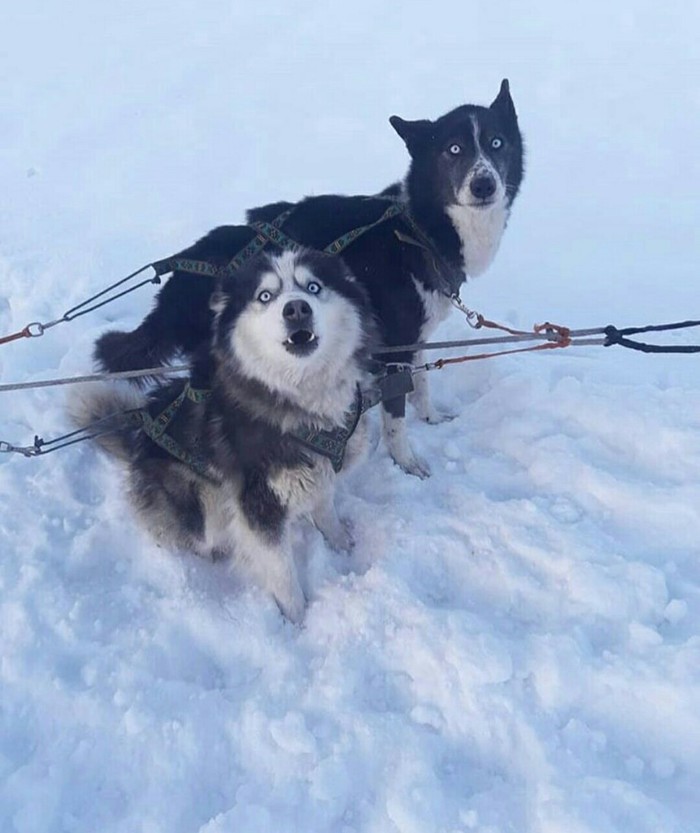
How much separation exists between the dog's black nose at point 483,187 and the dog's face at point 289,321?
0.91 metres

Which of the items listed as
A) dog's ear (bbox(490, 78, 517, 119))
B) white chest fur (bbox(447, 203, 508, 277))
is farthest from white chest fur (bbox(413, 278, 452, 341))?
dog's ear (bbox(490, 78, 517, 119))

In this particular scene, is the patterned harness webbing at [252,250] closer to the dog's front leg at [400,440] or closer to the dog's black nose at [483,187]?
the dog's black nose at [483,187]

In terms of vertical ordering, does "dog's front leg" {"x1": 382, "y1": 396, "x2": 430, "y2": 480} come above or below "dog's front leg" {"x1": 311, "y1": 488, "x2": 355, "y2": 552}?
above

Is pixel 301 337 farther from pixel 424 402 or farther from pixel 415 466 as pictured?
pixel 424 402

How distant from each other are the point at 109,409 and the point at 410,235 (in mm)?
1682

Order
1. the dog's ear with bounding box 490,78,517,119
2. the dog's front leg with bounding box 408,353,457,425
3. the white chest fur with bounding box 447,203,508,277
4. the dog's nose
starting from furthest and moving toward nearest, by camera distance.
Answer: the dog's front leg with bounding box 408,353,457,425
the dog's ear with bounding box 490,78,517,119
the white chest fur with bounding box 447,203,508,277
the dog's nose

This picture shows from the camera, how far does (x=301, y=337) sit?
2311 millimetres

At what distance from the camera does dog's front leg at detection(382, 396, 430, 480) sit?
11.2 ft

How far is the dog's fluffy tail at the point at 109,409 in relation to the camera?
2979 millimetres

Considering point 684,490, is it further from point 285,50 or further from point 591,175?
point 285,50

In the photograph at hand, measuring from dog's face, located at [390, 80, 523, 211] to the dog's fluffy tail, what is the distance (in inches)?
69.1

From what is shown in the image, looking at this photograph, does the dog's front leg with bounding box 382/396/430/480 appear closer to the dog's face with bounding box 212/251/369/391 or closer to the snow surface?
Answer: the snow surface

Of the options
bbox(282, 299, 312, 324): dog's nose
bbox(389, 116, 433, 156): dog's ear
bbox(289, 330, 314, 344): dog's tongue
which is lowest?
bbox(289, 330, 314, 344): dog's tongue

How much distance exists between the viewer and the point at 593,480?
3174 millimetres
